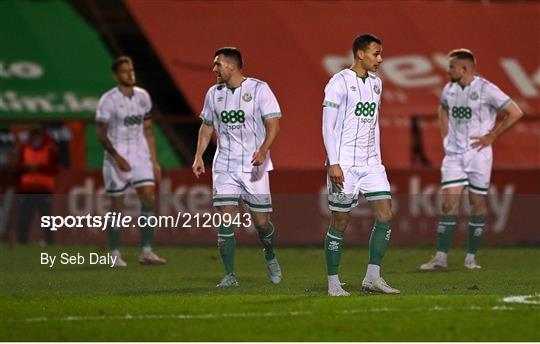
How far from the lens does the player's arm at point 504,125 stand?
16.8m

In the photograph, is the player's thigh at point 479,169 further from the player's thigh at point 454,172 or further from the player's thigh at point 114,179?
the player's thigh at point 114,179

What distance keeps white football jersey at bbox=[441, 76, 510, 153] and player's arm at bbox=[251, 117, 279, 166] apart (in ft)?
10.8

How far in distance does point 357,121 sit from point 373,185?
552mm

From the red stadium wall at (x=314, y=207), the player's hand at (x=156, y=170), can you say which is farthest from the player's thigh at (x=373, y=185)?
the red stadium wall at (x=314, y=207)

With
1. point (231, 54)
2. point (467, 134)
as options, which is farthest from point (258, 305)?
point (467, 134)

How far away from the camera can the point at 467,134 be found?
17.0m

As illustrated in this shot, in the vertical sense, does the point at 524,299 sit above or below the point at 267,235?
below

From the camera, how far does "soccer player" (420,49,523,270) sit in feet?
55.7

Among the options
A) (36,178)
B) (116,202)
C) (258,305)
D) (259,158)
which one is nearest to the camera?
(258,305)

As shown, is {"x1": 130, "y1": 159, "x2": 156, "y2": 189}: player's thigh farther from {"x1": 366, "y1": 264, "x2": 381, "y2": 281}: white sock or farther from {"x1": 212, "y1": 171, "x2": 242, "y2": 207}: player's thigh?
{"x1": 366, "y1": 264, "x2": 381, "y2": 281}: white sock

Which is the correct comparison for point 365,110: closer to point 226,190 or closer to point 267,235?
point 226,190

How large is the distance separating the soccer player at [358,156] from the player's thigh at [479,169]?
3820mm

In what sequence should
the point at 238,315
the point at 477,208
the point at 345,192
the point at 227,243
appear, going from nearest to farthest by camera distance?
the point at 238,315
the point at 345,192
the point at 227,243
the point at 477,208

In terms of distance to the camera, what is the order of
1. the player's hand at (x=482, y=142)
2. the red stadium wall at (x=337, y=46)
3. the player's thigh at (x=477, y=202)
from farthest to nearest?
the red stadium wall at (x=337, y=46), the player's thigh at (x=477, y=202), the player's hand at (x=482, y=142)
